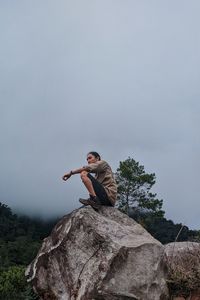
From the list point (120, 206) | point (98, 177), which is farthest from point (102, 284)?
point (120, 206)

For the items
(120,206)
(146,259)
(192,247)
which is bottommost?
(146,259)

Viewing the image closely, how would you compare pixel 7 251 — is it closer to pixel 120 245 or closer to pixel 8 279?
pixel 8 279

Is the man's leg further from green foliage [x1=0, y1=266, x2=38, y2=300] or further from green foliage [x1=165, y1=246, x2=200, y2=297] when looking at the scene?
green foliage [x1=0, y1=266, x2=38, y2=300]

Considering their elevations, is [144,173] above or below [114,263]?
above

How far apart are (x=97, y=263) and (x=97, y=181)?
1.69 meters

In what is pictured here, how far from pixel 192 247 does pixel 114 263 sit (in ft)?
8.58

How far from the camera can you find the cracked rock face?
37.3ft

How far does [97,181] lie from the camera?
39.7 ft

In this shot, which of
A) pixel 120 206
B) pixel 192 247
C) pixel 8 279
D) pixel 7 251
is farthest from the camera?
pixel 120 206

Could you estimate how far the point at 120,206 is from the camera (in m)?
30.3

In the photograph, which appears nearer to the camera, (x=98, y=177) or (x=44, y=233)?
(x=98, y=177)

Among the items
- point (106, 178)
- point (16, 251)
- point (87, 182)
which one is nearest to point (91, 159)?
point (106, 178)

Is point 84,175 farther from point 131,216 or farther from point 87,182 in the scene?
point 131,216

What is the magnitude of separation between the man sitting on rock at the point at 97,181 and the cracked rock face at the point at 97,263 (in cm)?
27
